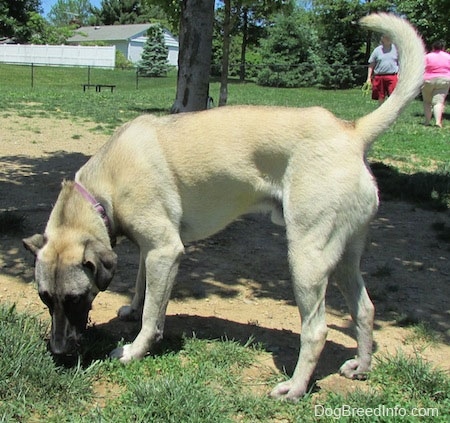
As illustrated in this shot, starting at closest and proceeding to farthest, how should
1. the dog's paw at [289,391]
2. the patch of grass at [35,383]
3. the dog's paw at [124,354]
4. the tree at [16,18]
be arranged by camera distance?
1. the patch of grass at [35,383]
2. the dog's paw at [289,391]
3. the dog's paw at [124,354]
4. the tree at [16,18]

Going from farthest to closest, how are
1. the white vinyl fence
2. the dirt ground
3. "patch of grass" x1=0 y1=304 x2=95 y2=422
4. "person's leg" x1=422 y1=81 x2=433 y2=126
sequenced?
the white vinyl fence → "person's leg" x1=422 y1=81 x2=433 y2=126 → the dirt ground → "patch of grass" x1=0 y1=304 x2=95 y2=422

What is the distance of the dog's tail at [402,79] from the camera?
10.5 ft

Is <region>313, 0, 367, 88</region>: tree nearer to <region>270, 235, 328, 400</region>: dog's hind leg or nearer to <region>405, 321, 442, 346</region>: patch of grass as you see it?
<region>405, 321, 442, 346</region>: patch of grass

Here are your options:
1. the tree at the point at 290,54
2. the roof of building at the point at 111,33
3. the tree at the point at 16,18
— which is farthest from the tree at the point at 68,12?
the tree at the point at 290,54

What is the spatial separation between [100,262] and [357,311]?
160 centimetres

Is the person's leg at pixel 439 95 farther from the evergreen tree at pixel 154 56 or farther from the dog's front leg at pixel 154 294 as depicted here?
the evergreen tree at pixel 154 56

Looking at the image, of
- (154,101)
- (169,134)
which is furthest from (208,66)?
(154,101)

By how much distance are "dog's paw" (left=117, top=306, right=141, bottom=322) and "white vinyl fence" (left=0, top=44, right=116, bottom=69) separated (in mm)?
50783

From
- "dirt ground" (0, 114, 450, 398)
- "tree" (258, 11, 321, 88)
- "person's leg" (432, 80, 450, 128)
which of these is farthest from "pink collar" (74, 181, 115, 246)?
"tree" (258, 11, 321, 88)

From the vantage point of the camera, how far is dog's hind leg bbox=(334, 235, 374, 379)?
3408 millimetres

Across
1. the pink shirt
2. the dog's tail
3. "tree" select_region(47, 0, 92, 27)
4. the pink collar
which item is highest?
"tree" select_region(47, 0, 92, 27)

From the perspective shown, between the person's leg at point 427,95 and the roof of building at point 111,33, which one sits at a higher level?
the roof of building at point 111,33

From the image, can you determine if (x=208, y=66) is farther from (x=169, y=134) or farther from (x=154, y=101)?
(x=154, y=101)

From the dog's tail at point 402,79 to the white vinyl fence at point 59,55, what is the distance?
169ft
